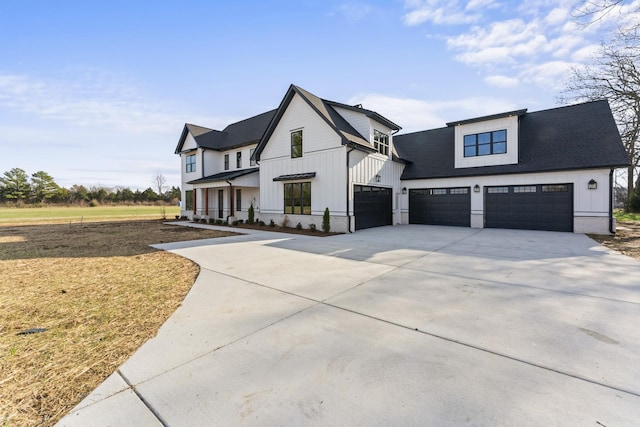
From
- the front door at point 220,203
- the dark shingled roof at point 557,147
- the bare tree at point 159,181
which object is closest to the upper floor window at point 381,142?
the dark shingled roof at point 557,147

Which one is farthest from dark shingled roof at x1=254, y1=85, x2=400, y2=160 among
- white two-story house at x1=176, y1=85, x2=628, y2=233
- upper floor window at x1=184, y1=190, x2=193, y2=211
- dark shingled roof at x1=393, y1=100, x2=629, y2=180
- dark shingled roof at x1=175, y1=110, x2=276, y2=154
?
upper floor window at x1=184, y1=190, x2=193, y2=211

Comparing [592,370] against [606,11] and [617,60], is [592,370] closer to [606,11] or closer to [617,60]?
[606,11]

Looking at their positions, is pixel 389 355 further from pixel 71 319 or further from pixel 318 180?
A: pixel 318 180

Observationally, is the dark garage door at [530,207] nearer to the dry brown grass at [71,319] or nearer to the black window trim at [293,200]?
the black window trim at [293,200]

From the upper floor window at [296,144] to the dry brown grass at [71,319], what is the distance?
973 centimetres

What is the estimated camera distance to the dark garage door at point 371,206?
569 inches

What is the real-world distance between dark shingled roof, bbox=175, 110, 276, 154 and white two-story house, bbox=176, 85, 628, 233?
159 inches

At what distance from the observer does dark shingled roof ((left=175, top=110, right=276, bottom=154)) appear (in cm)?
2100

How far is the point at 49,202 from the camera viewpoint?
44.6m

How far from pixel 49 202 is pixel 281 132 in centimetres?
5221

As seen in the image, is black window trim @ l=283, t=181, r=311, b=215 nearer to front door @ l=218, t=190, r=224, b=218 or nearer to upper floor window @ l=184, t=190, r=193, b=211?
front door @ l=218, t=190, r=224, b=218

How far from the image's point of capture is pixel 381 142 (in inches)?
642

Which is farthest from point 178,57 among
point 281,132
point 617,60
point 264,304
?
point 617,60

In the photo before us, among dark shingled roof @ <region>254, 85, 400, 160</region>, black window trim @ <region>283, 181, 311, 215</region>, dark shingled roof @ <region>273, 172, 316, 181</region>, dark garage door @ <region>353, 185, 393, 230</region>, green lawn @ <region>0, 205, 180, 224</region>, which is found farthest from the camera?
green lawn @ <region>0, 205, 180, 224</region>
